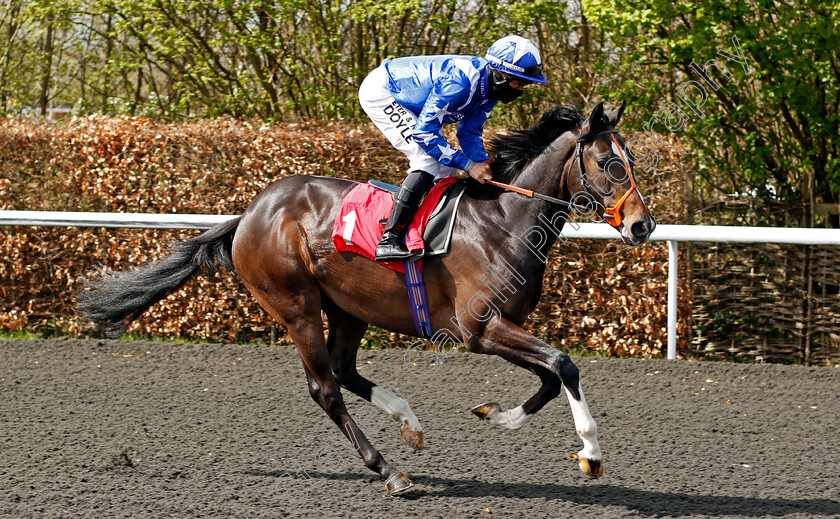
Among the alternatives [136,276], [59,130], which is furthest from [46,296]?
[136,276]

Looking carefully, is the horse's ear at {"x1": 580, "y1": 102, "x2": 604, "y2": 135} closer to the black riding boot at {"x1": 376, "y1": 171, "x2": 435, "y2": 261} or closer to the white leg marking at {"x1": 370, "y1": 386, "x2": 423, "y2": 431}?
the black riding boot at {"x1": 376, "y1": 171, "x2": 435, "y2": 261}

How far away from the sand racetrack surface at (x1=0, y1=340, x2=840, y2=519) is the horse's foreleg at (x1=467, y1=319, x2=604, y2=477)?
0.28m

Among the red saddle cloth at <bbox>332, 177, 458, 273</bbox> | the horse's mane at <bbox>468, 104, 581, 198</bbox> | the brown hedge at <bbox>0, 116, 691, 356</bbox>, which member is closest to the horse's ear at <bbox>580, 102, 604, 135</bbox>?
the horse's mane at <bbox>468, 104, 581, 198</bbox>

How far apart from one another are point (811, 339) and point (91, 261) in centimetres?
536

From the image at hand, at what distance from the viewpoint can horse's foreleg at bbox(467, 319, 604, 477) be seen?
3117 mm

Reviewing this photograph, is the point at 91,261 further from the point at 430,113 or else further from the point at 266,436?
the point at 430,113

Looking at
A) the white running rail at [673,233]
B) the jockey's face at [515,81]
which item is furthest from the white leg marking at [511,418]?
the white running rail at [673,233]

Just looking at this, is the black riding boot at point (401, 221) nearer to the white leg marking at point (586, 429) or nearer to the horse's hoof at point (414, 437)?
the horse's hoof at point (414, 437)

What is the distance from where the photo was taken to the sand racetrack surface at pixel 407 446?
3270 millimetres

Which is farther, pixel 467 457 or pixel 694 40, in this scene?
pixel 694 40

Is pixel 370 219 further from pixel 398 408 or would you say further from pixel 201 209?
pixel 201 209

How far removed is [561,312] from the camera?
6.04m

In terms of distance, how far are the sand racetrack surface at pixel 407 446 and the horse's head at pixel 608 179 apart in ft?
3.57

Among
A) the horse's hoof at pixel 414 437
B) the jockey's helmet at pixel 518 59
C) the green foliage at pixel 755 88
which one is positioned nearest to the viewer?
the jockey's helmet at pixel 518 59
